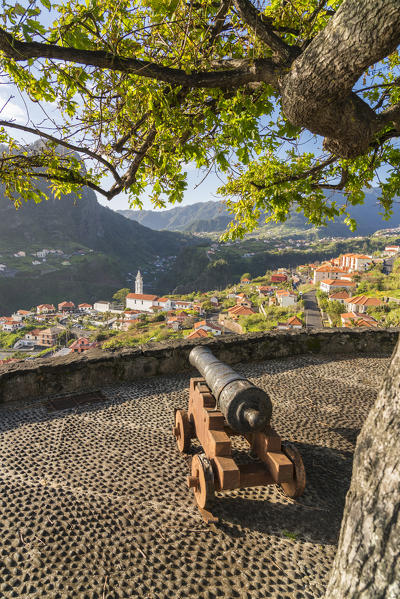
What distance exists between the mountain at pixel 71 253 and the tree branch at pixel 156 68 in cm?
8141

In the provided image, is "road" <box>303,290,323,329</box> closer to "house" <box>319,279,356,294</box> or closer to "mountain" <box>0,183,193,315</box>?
"house" <box>319,279,356,294</box>

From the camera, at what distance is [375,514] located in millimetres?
1141

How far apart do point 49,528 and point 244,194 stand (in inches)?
180

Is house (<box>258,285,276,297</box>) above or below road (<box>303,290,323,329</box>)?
above

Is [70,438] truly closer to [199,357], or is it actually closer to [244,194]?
[199,357]

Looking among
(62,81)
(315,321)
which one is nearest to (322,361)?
(62,81)

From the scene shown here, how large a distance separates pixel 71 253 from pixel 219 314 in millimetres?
70266

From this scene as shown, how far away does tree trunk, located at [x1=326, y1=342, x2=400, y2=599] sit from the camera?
109cm

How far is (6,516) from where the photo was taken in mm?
2070

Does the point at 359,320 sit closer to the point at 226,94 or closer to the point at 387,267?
the point at 226,94

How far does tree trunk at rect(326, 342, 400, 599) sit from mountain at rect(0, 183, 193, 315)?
82.6 m

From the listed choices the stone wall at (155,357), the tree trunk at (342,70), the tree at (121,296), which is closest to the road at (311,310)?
the stone wall at (155,357)

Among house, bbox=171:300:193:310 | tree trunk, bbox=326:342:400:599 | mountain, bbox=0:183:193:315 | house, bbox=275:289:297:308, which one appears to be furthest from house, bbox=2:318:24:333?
tree trunk, bbox=326:342:400:599

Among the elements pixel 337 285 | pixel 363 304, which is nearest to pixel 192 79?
pixel 363 304
